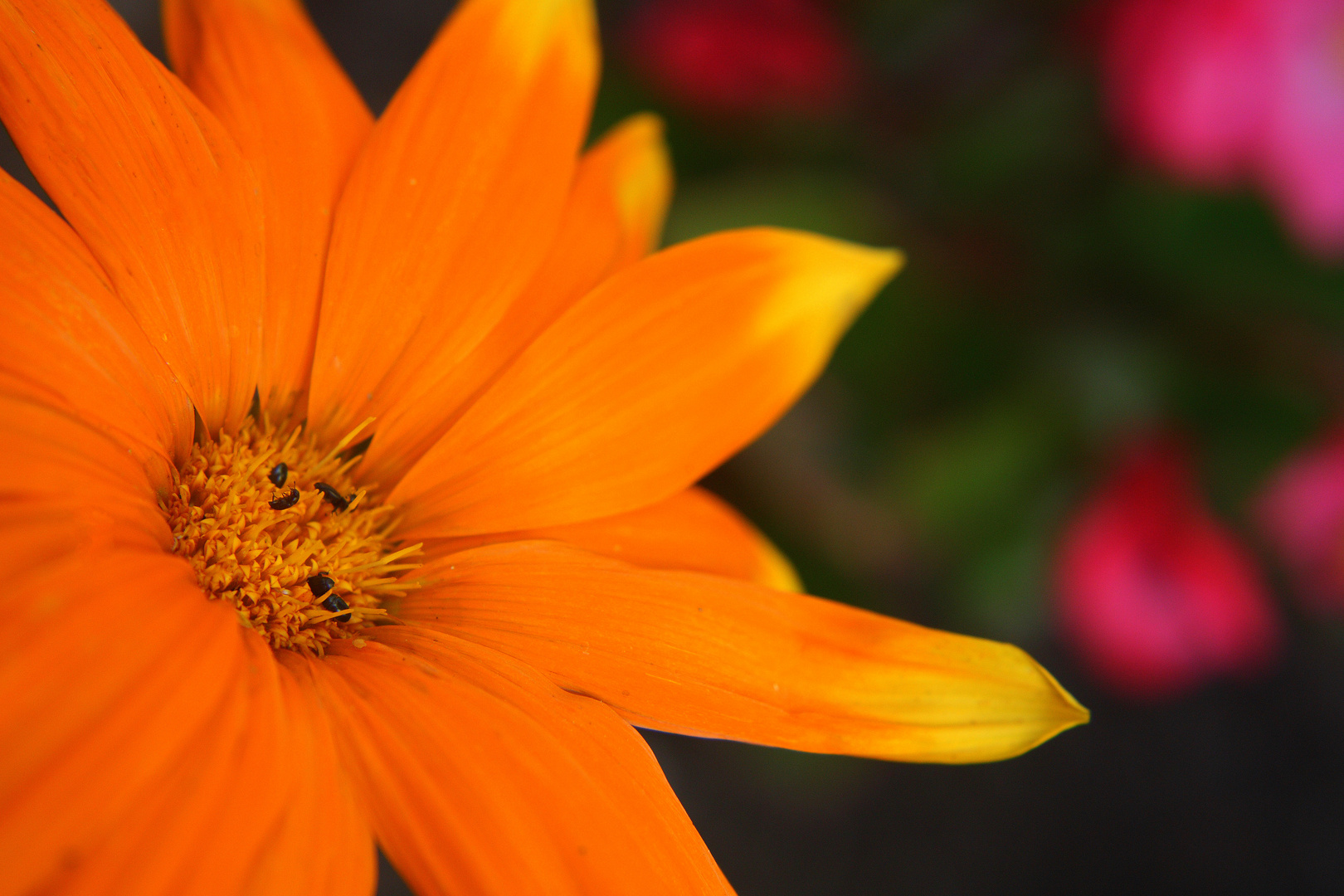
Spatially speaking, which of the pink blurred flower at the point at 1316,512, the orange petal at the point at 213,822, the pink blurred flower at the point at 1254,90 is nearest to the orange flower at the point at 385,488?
the orange petal at the point at 213,822

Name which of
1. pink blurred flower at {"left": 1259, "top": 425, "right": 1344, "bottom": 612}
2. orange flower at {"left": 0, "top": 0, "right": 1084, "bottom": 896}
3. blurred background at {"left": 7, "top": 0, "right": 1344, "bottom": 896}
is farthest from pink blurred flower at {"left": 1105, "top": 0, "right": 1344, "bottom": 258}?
orange flower at {"left": 0, "top": 0, "right": 1084, "bottom": 896}

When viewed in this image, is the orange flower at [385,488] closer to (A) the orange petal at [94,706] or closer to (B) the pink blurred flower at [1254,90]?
(A) the orange petal at [94,706]

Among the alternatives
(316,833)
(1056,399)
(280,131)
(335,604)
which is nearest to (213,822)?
(316,833)

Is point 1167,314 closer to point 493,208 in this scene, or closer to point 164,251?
point 493,208

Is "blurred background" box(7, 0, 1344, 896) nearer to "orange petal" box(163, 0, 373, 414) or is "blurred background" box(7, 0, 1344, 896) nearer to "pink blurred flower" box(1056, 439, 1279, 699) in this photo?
"pink blurred flower" box(1056, 439, 1279, 699)

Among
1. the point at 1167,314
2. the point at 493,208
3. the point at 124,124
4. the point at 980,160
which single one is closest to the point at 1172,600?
the point at 1167,314

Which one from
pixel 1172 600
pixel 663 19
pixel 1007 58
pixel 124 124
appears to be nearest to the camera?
pixel 124 124

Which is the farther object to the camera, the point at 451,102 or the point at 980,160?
the point at 980,160
